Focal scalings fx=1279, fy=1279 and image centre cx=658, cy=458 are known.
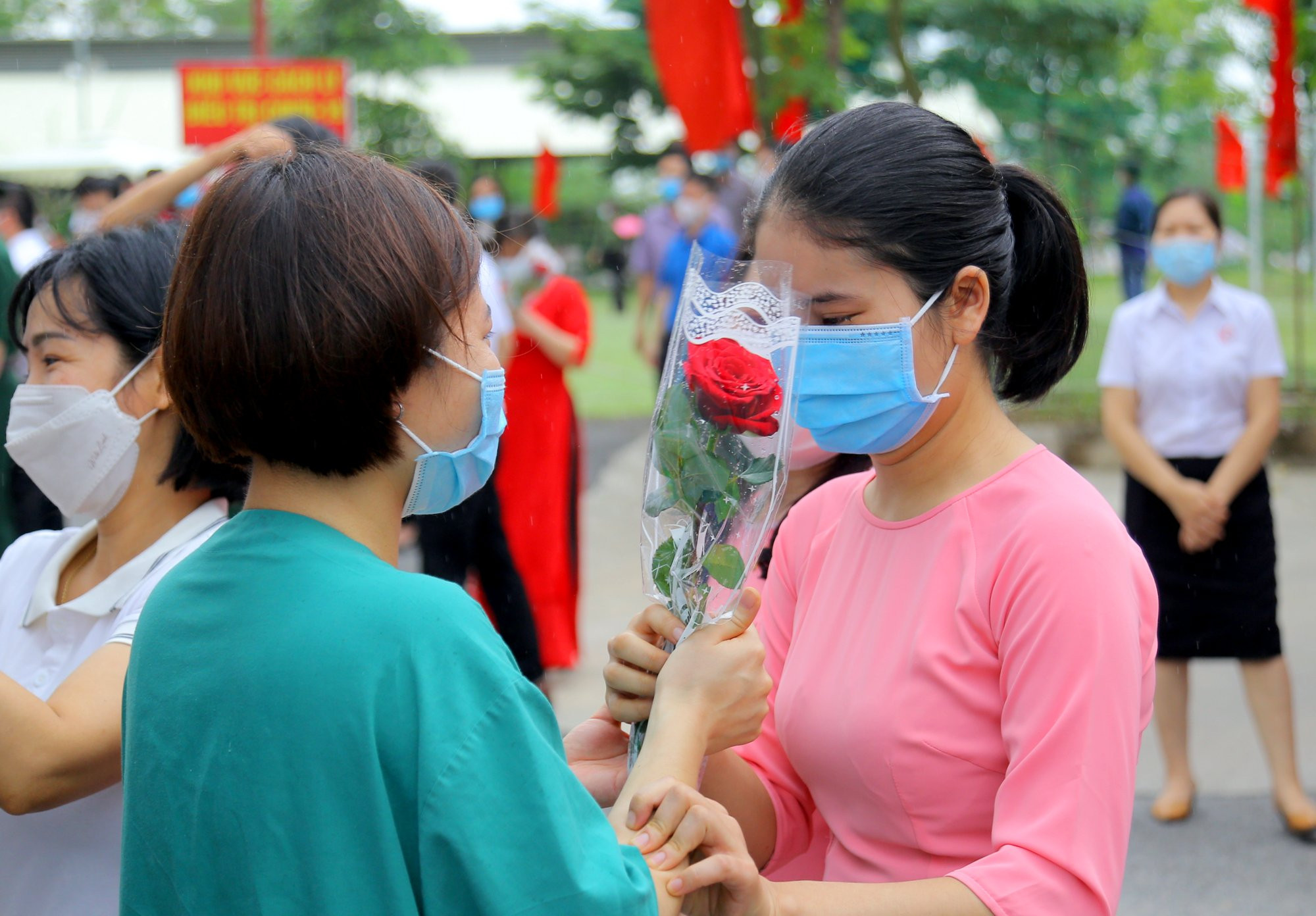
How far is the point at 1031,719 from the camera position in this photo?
1564mm

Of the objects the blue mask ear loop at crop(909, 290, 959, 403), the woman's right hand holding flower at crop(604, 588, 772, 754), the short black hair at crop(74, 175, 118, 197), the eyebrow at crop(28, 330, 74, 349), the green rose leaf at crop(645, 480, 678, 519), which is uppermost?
the blue mask ear loop at crop(909, 290, 959, 403)

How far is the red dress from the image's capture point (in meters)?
5.59

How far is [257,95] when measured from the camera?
507 inches

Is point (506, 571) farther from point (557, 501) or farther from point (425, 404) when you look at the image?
point (425, 404)

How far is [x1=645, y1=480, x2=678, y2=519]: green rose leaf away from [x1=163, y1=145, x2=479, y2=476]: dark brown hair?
1.32ft

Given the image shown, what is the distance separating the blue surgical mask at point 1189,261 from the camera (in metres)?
4.64

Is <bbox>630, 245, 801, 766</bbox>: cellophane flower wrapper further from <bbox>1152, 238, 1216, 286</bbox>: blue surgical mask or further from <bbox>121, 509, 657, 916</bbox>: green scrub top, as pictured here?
<bbox>1152, 238, 1216, 286</bbox>: blue surgical mask

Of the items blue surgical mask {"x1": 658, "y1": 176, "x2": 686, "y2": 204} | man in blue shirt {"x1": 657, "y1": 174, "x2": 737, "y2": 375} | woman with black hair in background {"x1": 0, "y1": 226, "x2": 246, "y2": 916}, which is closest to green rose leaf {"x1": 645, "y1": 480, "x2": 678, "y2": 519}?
woman with black hair in background {"x1": 0, "y1": 226, "x2": 246, "y2": 916}

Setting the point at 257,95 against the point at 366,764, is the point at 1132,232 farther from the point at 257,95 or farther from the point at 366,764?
the point at 366,764

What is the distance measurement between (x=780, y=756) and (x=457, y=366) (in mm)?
923

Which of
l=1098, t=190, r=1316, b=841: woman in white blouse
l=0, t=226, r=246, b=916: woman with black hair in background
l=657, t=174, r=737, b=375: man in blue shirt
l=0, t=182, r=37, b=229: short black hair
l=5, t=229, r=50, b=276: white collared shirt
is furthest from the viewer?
l=657, t=174, r=737, b=375: man in blue shirt

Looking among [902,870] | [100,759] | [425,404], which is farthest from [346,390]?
[902,870]

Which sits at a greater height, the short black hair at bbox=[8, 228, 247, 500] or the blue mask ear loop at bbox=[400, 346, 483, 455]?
the blue mask ear loop at bbox=[400, 346, 483, 455]

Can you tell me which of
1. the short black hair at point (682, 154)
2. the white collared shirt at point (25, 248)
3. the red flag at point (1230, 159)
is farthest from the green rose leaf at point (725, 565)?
the red flag at point (1230, 159)
